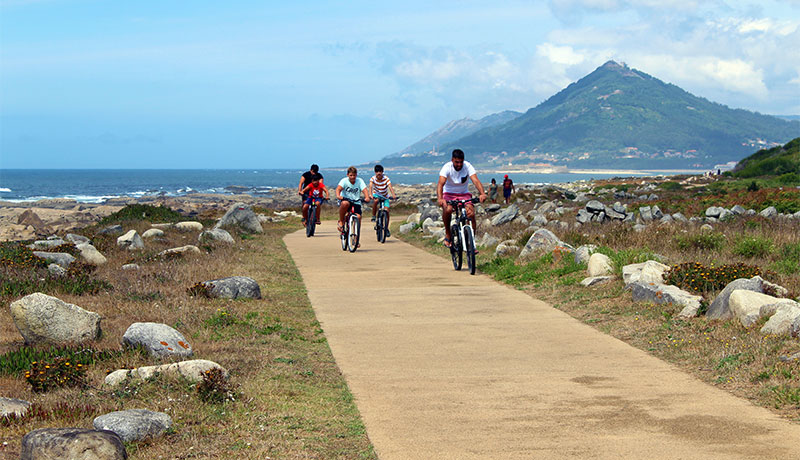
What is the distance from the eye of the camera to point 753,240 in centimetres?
1405

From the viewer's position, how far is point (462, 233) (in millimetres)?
14734

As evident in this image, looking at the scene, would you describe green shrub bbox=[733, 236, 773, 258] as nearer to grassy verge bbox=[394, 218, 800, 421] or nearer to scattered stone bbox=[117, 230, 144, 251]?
grassy verge bbox=[394, 218, 800, 421]

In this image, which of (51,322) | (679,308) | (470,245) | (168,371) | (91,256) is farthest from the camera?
(91,256)

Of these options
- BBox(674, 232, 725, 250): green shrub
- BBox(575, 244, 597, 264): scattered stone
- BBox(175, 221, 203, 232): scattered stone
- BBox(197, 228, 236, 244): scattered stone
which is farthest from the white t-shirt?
BBox(175, 221, 203, 232): scattered stone

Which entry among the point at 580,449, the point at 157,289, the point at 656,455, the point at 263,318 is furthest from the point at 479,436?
the point at 157,289

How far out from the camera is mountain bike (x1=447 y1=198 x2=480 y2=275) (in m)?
14.6

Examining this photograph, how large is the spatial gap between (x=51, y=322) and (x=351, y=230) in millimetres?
11472

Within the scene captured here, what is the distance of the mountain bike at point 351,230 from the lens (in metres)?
19.2

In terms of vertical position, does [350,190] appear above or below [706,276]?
above

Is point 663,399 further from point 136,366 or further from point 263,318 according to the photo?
point 263,318

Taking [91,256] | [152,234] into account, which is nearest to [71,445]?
[91,256]

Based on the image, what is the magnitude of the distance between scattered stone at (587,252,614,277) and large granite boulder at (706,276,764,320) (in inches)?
105

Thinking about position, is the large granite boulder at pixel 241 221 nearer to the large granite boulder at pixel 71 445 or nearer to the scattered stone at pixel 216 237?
the scattered stone at pixel 216 237

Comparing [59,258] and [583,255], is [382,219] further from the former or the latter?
[59,258]
